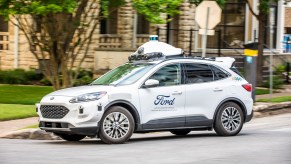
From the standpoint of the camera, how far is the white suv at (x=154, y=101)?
1292cm

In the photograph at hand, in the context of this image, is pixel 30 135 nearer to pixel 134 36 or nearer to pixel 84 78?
pixel 84 78

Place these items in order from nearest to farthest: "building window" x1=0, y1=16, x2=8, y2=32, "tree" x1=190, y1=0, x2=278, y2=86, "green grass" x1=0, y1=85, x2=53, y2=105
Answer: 1. "green grass" x1=0, y1=85, x2=53, y2=105
2. "tree" x1=190, y1=0, x2=278, y2=86
3. "building window" x1=0, y1=16, x2=8, y2=32

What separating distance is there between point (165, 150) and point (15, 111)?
8.06m

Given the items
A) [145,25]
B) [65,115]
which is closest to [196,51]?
[145,25]

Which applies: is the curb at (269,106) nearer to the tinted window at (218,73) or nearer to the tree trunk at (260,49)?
the tree trunk at (260,49)

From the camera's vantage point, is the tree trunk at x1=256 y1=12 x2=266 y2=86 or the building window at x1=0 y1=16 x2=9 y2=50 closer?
the tree trunk at x1=256 y1=12 x2=266 y2=86

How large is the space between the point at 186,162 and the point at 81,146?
3008 mm

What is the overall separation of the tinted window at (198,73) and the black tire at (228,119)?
25.7 inches

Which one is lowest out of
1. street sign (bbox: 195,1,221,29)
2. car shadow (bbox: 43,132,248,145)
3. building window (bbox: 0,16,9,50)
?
car shadow (bbox: 43,132,248,145)

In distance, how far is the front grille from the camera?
13047 millimetres

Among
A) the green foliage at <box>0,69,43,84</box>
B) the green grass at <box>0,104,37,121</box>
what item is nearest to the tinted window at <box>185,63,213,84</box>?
the green grass at <box>0,104,37,121</box>

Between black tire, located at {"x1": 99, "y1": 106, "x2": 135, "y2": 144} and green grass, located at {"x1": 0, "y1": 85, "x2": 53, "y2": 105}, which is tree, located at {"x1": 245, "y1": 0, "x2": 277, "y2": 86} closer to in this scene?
green grass, located at {"x1": 0, "y1": 85, "x2": 53, "y2": 105}

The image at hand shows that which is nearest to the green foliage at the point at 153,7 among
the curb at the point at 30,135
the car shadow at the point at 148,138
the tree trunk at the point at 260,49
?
the car shadow at the point at 148,138

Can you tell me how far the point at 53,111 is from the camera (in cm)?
1324
